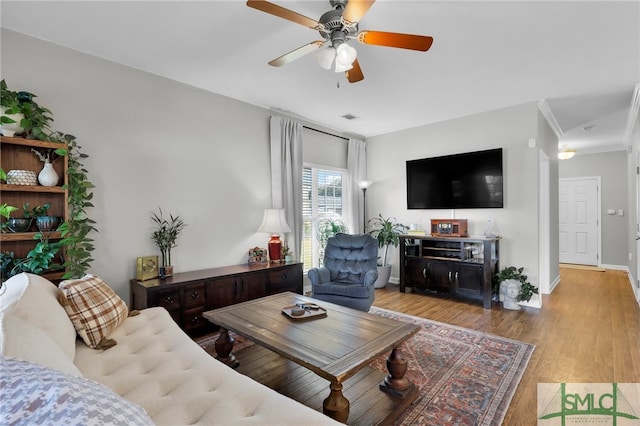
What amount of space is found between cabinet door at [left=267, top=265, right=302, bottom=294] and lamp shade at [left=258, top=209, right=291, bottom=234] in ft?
1.60

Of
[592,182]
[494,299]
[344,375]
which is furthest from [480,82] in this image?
[592,182]

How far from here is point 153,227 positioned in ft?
10.4

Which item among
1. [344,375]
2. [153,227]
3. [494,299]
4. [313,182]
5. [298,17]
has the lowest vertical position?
[494,299]

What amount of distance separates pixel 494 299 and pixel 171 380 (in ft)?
13.8

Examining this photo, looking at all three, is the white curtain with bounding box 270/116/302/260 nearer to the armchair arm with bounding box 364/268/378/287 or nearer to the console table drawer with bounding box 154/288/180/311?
the armchair arm with bounding box 364/268/378/287

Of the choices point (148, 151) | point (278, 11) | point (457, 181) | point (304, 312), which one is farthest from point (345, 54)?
point (457, 181)

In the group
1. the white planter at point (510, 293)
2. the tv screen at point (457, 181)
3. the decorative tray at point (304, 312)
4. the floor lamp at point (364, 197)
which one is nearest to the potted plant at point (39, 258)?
the decorative tray at point (304, 312)

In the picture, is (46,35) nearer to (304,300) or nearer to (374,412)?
(304,300)

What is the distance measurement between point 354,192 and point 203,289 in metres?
3.24

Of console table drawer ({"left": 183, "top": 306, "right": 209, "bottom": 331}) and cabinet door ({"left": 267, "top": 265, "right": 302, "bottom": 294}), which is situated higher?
cabinet door ({"left": 267, "top": 265, "right": 302, "bottom": 294})

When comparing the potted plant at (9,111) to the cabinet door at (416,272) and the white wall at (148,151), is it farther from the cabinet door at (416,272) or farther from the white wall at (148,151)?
the cabinet door at (416,272)

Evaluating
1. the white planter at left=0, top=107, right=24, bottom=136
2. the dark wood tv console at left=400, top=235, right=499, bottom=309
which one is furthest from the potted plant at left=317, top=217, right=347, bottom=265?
the white planter at left=0, top=107, right=24, bottom=136

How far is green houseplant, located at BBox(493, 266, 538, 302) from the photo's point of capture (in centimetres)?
391

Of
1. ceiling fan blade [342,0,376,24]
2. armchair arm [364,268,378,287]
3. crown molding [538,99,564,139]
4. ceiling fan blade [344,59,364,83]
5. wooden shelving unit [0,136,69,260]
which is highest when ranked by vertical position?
crown molding [538,99,564,139]
